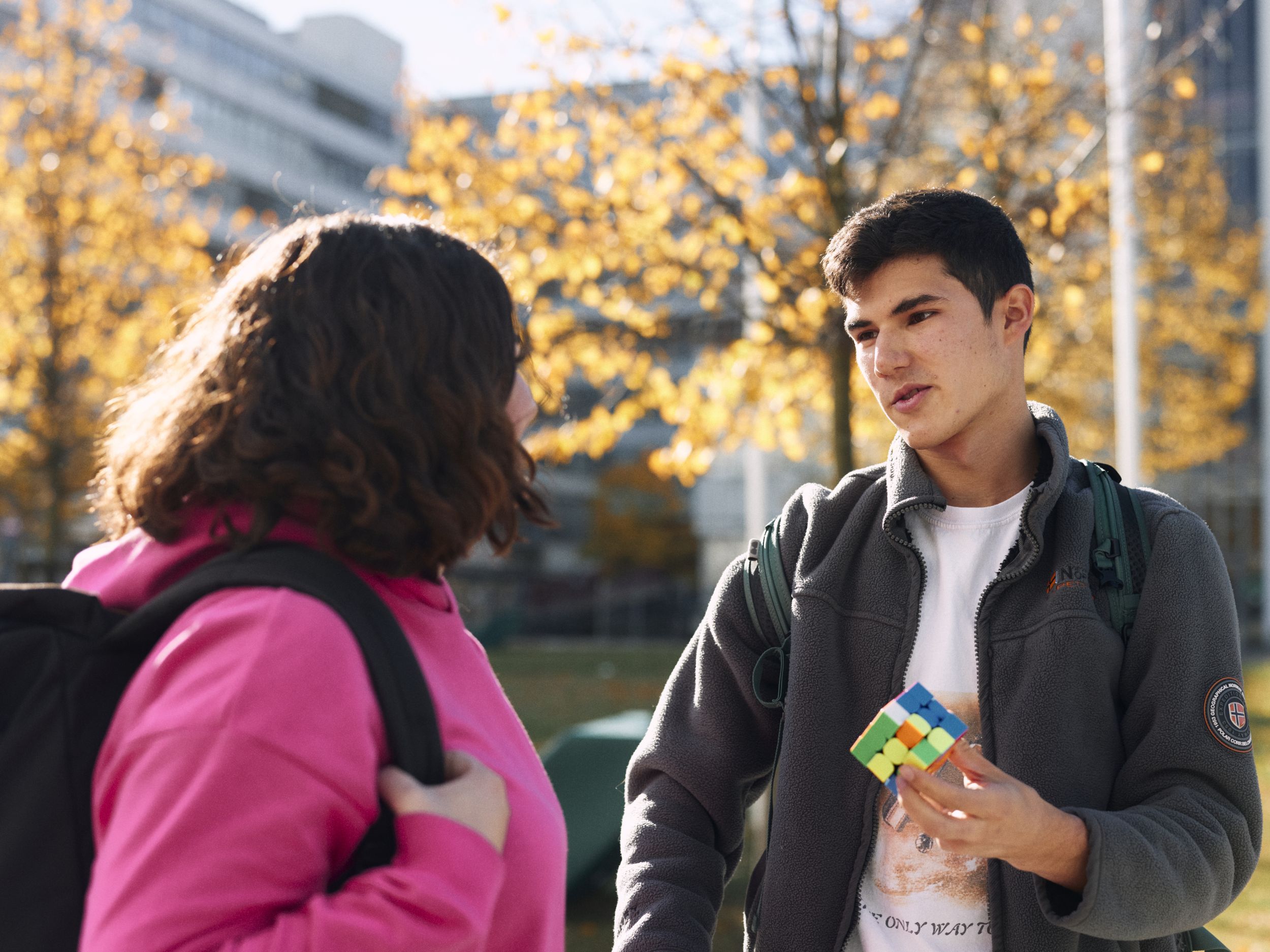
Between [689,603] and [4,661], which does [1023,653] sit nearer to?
[4,661]

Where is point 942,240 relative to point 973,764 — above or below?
above

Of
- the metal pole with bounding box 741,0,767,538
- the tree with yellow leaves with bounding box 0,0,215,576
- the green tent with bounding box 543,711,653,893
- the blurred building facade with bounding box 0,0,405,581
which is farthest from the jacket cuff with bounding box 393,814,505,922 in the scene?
the blurred building facade with bounding box 0,0,405,581

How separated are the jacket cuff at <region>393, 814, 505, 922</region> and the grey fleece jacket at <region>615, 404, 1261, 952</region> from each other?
30.6 inches

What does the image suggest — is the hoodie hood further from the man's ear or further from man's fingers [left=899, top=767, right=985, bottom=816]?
the man's ear

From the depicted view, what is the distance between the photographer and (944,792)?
1.74m

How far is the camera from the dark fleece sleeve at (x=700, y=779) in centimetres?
218

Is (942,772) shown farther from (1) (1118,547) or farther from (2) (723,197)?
(2) (723,197)

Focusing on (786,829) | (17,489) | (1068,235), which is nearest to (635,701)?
(17,489)

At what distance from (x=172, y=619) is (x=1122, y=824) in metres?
1.35

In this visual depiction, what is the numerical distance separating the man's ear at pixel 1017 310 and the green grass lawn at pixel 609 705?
439cm

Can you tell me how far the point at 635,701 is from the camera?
2039 cm

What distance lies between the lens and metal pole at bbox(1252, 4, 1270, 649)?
1244 inches

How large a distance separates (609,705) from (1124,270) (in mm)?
11358

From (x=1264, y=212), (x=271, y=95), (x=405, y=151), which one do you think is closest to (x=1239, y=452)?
(x=1264, y=212)
